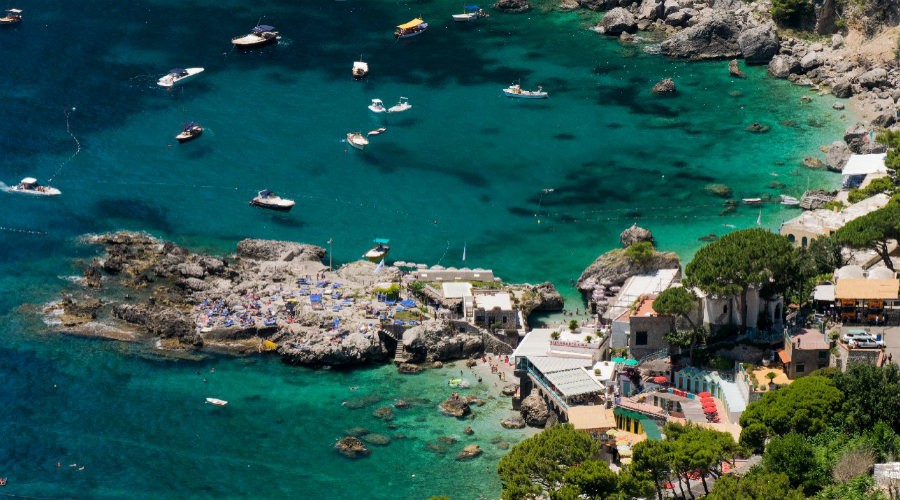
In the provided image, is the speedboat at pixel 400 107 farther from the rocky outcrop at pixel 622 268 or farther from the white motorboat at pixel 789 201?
the rocky outcrop at pixel 622 268

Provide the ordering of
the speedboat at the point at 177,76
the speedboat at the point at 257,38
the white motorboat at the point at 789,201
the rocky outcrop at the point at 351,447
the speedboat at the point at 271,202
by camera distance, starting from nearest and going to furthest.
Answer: the rocky outcrop at the point at 351,447 < the white motorboat at the point at 789,201 < the speedboat at the point at 271,202 < the speedboat at the point at 177,76 < the speedboat at the point at 257,38

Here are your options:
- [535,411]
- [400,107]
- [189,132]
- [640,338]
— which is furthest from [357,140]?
[535,411]

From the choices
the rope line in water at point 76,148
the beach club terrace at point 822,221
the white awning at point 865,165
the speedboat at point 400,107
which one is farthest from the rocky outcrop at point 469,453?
the speedboat at point 400,107

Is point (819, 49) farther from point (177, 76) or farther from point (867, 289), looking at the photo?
point (867, 289)

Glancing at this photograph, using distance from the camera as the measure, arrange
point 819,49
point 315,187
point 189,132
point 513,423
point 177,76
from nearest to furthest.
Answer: point 513,423
point 315,187
point 189,132
point 177,76
point 819,49

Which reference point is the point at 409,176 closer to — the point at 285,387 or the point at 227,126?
the point at 227,126

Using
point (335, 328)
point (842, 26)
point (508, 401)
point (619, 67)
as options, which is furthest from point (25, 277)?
point (842, 26)
